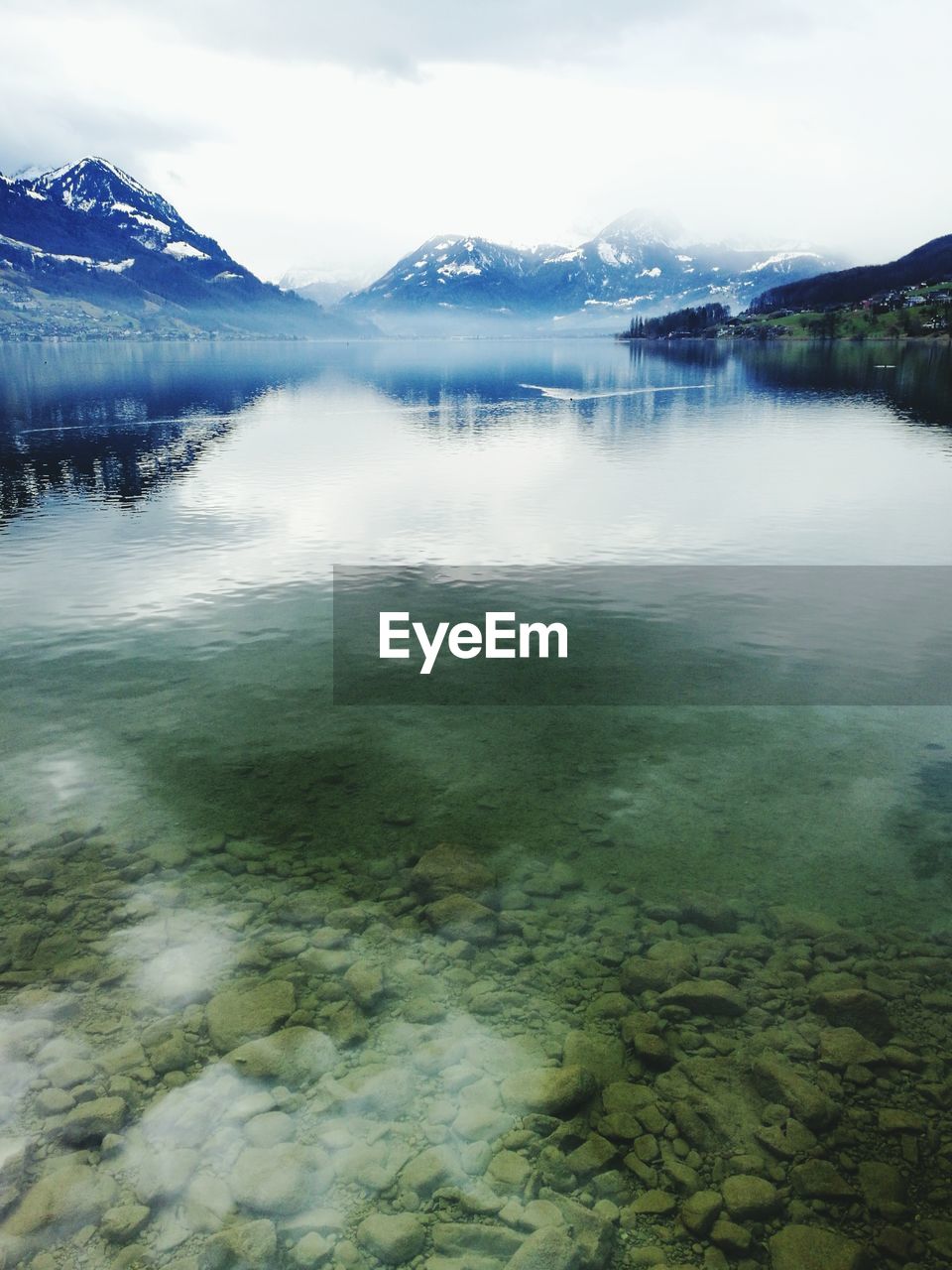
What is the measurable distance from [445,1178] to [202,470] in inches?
3170

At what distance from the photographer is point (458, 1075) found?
14.8m

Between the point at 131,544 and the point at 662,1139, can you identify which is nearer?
the point at 662,1139

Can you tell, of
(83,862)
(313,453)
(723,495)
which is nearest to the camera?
(83,862)

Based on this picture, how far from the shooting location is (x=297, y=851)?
21891 mm

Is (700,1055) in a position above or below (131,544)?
below

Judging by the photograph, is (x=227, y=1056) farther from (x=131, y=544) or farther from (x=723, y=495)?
(x=723, y=495)

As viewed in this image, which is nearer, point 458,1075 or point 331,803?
point 458,1075

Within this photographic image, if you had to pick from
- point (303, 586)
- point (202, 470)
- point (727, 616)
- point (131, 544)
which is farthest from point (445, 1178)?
point (202, 470)

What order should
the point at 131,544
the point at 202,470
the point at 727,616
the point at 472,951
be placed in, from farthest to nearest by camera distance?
the point at 202,470
the point at 131,544
the point at 727,616
the point at 472,951

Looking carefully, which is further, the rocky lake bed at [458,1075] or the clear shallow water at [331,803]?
the clear shallow water at [331,803]

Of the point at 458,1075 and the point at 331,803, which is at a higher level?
the point at 331,803

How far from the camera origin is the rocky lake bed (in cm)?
1216

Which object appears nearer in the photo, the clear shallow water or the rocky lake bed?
the rocky lake bed

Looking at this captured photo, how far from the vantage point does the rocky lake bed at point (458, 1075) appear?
→ 12156mm
